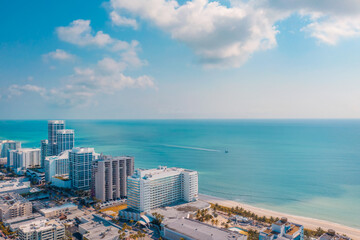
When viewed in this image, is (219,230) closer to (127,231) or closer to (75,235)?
(127,231)

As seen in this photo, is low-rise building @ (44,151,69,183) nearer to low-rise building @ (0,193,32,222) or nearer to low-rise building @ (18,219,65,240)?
low-rise building @ (0,193,32,222)

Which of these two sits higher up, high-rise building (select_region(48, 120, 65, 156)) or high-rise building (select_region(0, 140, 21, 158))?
high-rise building (select_region(48, 120, 65, 156))

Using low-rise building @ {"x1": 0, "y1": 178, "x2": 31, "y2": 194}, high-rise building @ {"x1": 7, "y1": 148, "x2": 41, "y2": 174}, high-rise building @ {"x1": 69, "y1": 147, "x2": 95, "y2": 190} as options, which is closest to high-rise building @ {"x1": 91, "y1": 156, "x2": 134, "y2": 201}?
high-rise building @ {"x1": 69, "y1": 147, "x2": 95, "y2": 190}

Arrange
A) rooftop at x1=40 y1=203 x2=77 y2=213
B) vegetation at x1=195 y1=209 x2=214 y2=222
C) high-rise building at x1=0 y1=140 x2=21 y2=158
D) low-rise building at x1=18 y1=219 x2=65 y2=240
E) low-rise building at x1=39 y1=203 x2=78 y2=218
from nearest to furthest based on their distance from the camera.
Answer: low-rise building at x1=18 y1=219 x2=65 y2=240
vegetation at x1=195 y1=209 x2=214 y2=222
low-rise building at x1=39 y1=203 x2=78 y2=218
rooftop at x1=40 y1=203 x2=77 y2=213
high-rise building at x1=0 y1=140 x2=21 y2=158

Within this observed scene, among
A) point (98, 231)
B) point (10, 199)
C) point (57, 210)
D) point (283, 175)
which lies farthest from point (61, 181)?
point (283, 175)

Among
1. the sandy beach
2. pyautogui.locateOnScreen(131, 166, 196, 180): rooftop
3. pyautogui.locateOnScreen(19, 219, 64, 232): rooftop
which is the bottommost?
the sandy beach

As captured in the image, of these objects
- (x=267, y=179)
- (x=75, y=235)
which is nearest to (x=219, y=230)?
(x=75, y=235)
